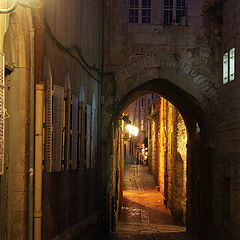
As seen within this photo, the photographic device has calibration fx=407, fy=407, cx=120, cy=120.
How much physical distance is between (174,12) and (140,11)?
0.94 meters

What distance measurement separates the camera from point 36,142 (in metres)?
5.45

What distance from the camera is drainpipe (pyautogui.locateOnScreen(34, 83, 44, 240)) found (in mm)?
5395

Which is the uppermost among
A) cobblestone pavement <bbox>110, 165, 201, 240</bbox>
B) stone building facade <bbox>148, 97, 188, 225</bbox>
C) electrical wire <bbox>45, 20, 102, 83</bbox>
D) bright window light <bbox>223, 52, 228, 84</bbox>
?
bright window light <bbox>223, 52, 228, 84</bbox>

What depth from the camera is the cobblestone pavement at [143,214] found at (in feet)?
39.1

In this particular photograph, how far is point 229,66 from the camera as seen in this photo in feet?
33.0

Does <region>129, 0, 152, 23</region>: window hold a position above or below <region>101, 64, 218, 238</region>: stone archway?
above

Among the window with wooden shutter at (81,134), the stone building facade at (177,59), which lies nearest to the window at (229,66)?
the stone building facade at (177,59)

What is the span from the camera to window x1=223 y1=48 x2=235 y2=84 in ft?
32.4

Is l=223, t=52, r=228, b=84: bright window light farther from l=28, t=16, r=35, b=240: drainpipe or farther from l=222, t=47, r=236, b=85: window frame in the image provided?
l=28, t=16, r=35, b=240: drainpipe

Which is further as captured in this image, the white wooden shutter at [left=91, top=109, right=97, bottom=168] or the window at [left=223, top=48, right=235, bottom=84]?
the window at [left=223, top=48, right=235, bottom=84]

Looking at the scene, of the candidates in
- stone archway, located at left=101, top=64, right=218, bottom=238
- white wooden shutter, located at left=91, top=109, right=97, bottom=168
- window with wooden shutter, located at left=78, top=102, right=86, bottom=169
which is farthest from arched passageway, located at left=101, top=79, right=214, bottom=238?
window with wooden shutter, located at left=78, top=102, right=86, bottom=169

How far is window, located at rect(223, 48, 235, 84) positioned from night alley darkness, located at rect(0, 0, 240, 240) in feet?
0.09

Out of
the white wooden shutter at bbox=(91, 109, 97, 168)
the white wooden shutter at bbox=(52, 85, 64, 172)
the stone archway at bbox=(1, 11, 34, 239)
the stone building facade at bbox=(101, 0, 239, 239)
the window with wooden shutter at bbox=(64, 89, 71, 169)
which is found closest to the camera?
the stone archway at bbox=(1, 11, 34, 239)

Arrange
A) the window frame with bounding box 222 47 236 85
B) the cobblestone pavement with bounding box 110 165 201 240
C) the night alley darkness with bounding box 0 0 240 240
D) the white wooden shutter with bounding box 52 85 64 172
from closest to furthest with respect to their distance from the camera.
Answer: the night alley darkness with bounding box 0 0 240 240, the white wooden shutter with bounding box 52 85 64 172, the window frame with bounding box 222 47 236 85, the cobblestone pavement with bounding box 110 165 201 240
